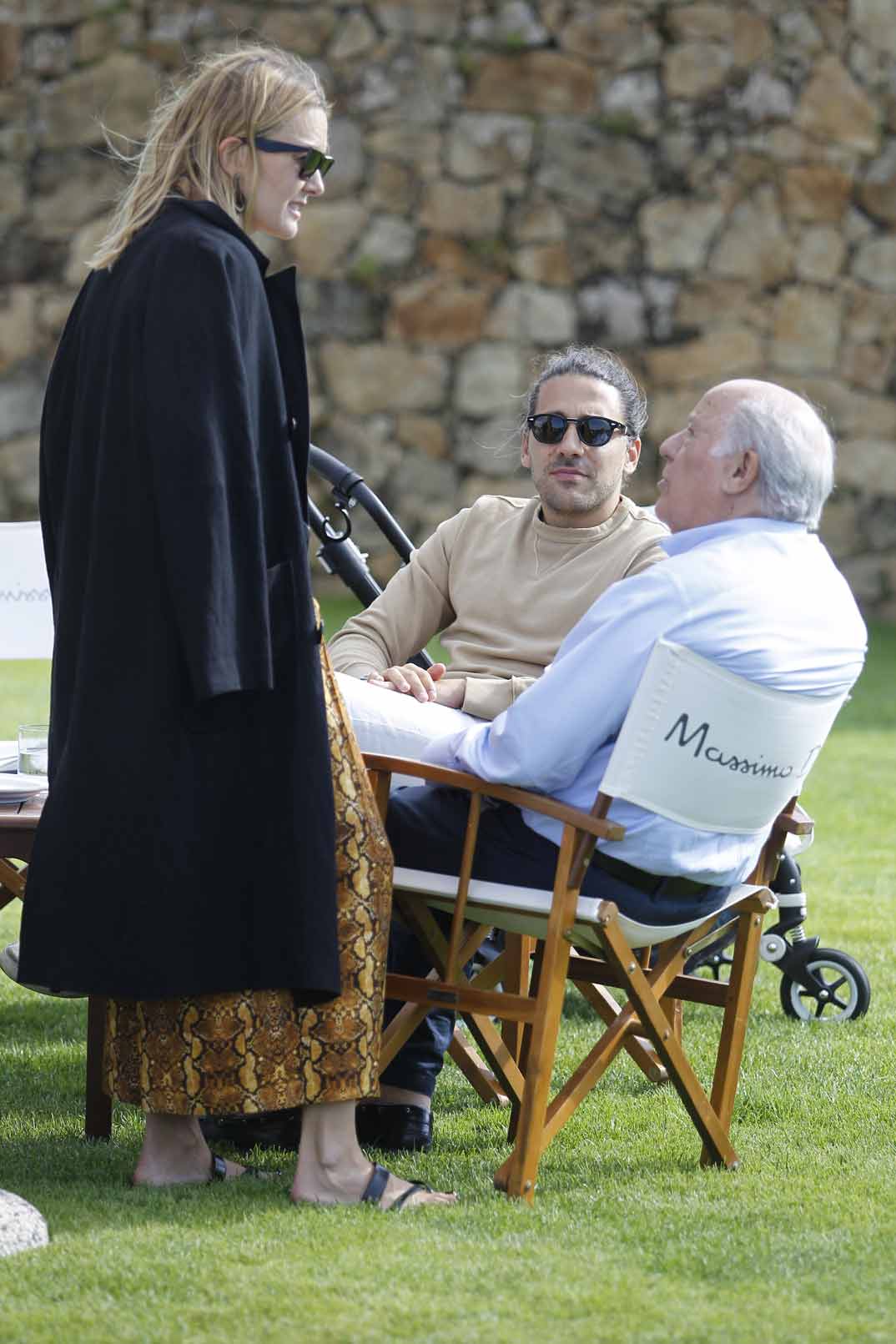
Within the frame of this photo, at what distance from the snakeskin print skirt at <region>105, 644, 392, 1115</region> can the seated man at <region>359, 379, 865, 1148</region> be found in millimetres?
201

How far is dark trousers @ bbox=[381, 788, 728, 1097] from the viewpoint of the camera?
9.16 ft

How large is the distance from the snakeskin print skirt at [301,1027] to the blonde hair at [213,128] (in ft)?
2.20

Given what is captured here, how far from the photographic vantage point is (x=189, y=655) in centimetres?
247

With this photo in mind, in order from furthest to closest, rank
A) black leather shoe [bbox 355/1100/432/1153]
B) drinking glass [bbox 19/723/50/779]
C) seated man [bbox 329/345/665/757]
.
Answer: seated man [bbox 329/345/665/757] → drinking glass [bbox 19/723/50/779] → black leather shoe [bbox 355/1100/432/1153]

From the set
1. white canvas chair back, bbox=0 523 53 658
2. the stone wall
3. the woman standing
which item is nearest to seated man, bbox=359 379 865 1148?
the woman standing

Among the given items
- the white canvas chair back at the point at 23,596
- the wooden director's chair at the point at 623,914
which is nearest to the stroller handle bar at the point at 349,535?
the white canvas chair back at the point at 23,596

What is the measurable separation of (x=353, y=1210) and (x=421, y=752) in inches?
32.6

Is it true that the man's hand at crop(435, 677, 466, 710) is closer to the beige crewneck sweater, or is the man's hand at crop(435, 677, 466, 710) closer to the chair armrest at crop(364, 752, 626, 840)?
the beige crewneck sweater

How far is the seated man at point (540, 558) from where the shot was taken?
3541 mm

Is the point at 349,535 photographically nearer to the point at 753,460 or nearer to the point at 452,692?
the point at 452,692

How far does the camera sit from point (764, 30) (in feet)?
35.2

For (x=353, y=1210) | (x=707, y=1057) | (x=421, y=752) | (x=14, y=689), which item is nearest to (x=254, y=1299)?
(x=353, y=1210)

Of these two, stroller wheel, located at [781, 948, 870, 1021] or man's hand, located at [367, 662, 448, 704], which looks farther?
stroller wheel, located at [781, 948, 870, 1021]

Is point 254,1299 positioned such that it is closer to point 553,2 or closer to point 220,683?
point 220,683
